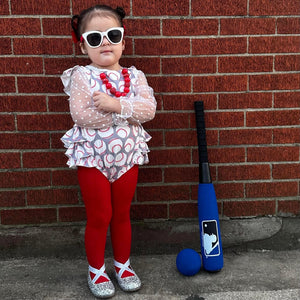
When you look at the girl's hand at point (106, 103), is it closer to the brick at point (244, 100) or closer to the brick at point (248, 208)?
the brick at point (244, 100)

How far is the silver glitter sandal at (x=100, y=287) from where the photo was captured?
2246 mm

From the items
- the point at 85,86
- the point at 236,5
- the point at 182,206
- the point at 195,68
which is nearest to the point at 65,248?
the point at 182,206

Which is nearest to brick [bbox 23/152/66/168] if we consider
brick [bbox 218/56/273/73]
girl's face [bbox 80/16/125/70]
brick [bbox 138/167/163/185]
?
brick [bbox 138/167/163/185]

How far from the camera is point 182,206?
2783 millimetres

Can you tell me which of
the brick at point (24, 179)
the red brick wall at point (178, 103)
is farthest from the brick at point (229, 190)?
the brick at point (24, 179)

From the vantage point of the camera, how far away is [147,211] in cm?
277

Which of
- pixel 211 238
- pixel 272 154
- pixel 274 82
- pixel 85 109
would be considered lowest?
pixel 211 238

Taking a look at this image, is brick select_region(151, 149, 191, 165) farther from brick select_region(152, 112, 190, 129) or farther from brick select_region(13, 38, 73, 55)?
brick select_region(13, 38, 73, 55)

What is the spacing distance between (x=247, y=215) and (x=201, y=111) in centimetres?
83

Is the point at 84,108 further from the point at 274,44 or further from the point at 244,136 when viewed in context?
the point at 274,44

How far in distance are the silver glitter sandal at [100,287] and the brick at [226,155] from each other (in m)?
1.03

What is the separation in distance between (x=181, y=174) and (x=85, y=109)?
91 centimetres

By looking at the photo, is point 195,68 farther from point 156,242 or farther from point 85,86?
point 156,242

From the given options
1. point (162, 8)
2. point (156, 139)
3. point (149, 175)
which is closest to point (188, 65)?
point (162, 8)
